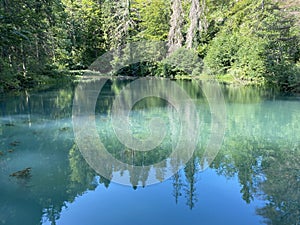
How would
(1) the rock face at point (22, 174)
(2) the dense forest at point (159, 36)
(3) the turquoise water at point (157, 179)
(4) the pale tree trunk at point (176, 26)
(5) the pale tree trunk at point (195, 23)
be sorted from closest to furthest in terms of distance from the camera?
(3) the turquoise water at point (157, 179)
(1) the rock face at point (22, 174)
(2) the dense forest at point (159, 36)
(5) the pale tree trunk at point (195, 23)
(4) the pale tree trunk at point (176, 26)

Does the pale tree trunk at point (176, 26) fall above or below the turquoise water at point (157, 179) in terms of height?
above

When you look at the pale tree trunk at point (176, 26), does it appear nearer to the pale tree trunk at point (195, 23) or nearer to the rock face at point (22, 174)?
the pale tree trunk at point (195, 23)

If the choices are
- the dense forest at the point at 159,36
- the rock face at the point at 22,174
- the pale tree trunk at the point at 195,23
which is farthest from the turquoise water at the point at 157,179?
the pale tree trunk at the point at 195,23

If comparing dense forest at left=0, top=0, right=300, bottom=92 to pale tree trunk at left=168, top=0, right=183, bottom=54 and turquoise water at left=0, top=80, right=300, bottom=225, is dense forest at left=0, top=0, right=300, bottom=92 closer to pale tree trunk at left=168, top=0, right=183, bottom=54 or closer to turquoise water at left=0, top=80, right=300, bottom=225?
pale tree trunk at left=168, top=0, right=183, bottom=54

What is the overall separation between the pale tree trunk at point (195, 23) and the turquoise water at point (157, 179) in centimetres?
1911

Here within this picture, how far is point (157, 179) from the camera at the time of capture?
17.4 ft

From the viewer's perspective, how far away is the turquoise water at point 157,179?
3971 millimetres

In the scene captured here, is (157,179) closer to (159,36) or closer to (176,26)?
(176,26)

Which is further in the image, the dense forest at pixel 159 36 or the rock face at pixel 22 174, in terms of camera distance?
the dense forest at pixel 159 36

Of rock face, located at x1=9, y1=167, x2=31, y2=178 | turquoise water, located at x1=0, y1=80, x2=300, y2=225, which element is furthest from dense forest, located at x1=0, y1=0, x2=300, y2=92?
rock face, located at x1=9, y1=167, x2=31, y2=178

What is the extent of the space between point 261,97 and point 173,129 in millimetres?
8161

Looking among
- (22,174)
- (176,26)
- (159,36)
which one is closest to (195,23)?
(176,26)

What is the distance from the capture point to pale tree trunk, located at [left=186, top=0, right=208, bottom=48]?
86.5 feet

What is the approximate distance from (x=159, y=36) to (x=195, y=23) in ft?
17.9
